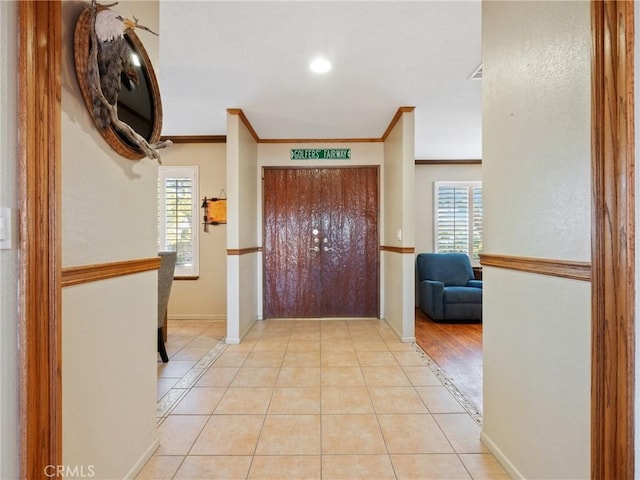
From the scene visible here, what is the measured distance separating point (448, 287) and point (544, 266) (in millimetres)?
3602

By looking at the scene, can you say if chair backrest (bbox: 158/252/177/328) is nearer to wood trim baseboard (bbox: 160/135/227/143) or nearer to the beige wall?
the beige wall

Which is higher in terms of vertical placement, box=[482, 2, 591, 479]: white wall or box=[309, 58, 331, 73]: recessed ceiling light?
box=[309, 58, 331, 73]: recessed ceiling light

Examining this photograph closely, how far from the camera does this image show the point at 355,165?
4.61 metres

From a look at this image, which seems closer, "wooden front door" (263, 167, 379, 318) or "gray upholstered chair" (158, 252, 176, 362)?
"gray upholstered chair" (158, 252, 176, 362)

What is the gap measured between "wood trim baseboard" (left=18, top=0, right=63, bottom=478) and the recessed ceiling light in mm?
1886

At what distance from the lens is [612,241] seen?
0.94 metres

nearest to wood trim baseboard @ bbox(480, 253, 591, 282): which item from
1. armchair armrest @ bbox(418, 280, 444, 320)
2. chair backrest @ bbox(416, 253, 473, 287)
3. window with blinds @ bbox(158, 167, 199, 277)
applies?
armchair armrest @ bbox(418, 280, 444, 320)

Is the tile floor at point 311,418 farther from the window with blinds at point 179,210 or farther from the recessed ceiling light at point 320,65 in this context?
the recessed ceiling light at point 320,65

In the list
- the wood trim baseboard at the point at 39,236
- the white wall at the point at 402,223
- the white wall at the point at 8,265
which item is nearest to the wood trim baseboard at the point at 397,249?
the white wall at the point at 402,223

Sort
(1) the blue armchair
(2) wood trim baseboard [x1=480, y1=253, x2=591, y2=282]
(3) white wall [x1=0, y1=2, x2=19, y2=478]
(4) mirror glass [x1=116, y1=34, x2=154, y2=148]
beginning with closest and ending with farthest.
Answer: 1. (3) white wall [x1=0, y1=2, x2=19, y2=478]
2. (2) wood trim baseboard [x1=480, y1=253, x2=591, y2=282]
3. (4) mirror glass [x1=116, y1=34, x2=154, y2=148]
4. (1) the blue armchair

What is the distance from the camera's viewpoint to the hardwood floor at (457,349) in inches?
99.1

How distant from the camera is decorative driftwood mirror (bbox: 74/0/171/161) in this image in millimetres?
1192

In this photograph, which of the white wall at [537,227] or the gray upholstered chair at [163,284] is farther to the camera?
the gray upholstered chair at [163,284]

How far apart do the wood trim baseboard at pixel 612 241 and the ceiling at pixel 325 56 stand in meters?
1.36
